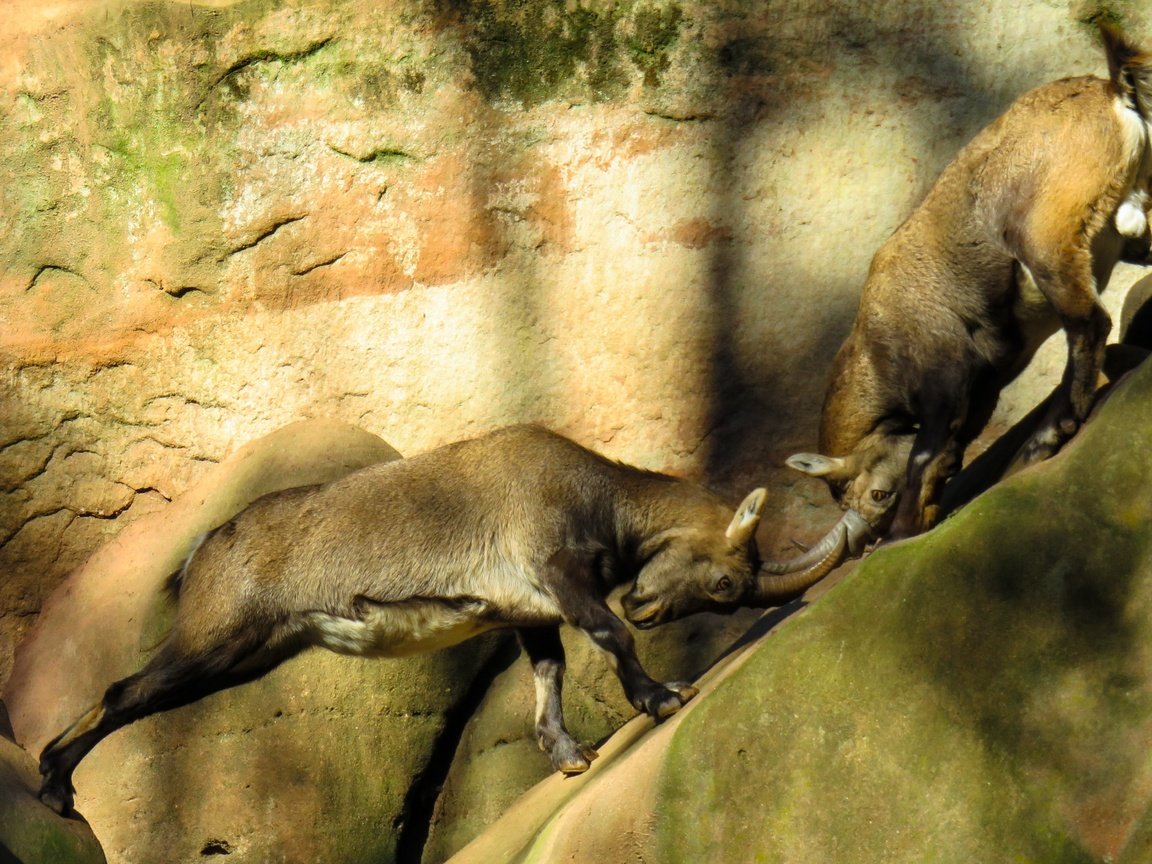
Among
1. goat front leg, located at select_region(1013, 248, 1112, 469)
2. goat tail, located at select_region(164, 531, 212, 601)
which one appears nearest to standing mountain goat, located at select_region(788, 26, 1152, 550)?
goat front leg, located at select_region(1013, 248, 1112, 469)

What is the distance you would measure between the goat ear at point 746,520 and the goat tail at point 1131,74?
2.18 meters

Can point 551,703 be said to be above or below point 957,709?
below

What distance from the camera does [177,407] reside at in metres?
8.16

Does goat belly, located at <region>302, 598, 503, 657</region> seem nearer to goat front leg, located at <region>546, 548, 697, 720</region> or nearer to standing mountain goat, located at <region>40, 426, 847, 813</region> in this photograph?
standing mountain goat, located at <region>40, 426, 847, 813</region>

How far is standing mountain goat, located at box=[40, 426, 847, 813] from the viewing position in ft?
21.3

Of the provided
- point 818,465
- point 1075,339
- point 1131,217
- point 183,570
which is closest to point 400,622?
point 183,570

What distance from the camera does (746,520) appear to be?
6.44 m

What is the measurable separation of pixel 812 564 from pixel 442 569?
1665 millimetres

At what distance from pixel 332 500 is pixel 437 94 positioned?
245 centimetres

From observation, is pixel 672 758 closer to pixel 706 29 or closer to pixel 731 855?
pixel 731 855

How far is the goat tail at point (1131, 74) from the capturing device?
18.0ft

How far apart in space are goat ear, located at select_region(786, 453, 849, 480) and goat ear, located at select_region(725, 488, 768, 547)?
0.21 m

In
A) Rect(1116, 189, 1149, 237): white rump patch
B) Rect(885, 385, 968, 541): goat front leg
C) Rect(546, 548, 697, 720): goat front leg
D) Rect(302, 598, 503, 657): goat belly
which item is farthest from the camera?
Rect(302, 598, 503, 657): goat belly

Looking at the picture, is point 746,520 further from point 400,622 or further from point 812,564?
point 400,622
